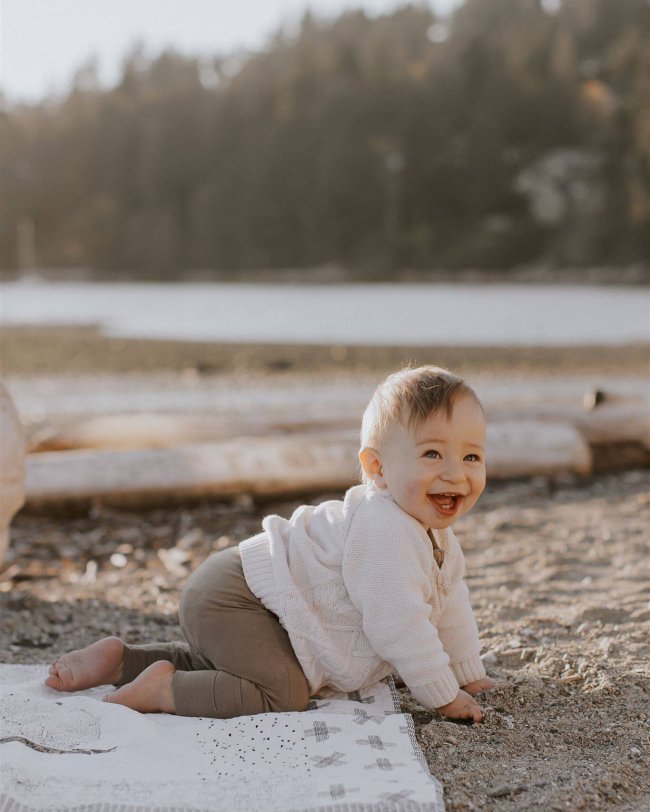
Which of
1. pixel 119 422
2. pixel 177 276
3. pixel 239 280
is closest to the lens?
pixel 119 422

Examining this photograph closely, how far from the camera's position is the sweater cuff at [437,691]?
2.14m

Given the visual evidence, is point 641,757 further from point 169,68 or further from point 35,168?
point 169,68

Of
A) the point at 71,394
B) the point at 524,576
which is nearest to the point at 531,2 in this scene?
the point at 71,394

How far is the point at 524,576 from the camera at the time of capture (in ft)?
11.1

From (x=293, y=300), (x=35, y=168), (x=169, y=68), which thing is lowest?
(x=293, y=300)

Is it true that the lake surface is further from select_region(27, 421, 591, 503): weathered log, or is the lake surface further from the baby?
the baby

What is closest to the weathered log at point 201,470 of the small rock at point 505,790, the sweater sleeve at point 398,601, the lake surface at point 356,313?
the sweater sleeve at point 398,601

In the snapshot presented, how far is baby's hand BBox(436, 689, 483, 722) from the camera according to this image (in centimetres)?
218

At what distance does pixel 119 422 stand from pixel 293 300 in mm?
28387

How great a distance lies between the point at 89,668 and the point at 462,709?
0.91 meters

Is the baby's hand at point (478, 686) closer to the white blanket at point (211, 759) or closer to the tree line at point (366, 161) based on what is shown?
the white blanket at point (211, 759)

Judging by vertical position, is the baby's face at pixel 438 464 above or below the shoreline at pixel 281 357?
above

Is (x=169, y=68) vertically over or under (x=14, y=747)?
over

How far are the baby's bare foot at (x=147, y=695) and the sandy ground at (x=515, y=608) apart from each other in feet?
1.90
